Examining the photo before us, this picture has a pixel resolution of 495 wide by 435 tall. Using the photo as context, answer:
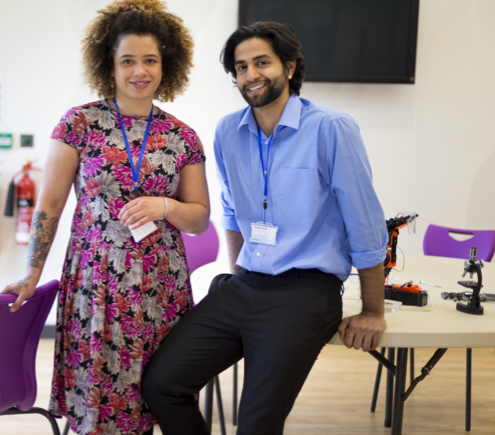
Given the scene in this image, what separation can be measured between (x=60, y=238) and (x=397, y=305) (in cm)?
294

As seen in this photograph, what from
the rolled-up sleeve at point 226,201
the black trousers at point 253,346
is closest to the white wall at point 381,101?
the rolled-up sleeve at point 226,201

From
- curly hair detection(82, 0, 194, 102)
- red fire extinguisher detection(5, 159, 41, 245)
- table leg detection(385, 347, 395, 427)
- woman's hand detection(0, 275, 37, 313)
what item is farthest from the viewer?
red fire extinguisher detection(5, 159, 41, 245)

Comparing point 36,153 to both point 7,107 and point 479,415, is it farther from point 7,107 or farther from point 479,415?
point 479,415

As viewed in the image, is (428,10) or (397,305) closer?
(397,305)

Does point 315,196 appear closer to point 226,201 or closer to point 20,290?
point 226,201

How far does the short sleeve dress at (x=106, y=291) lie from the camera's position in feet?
4.75

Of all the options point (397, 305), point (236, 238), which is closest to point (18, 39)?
point (236, 238)

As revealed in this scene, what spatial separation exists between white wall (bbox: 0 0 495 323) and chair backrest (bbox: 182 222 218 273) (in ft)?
2.85

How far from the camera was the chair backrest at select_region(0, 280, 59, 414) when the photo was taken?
135 centimetres

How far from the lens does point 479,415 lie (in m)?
2.56

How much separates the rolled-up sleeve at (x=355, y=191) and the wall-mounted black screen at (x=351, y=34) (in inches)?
87.0

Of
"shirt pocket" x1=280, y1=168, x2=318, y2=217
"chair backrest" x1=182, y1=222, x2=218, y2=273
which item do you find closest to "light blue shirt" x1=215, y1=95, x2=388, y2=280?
"shirt pocket" x1=280, y1=168, x2=318, y2=217

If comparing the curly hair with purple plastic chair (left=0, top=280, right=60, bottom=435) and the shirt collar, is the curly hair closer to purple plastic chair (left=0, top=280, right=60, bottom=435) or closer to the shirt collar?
the shirt collar

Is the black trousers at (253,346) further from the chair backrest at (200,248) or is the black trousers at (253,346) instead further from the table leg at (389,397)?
the chair backrest at (200,248)
